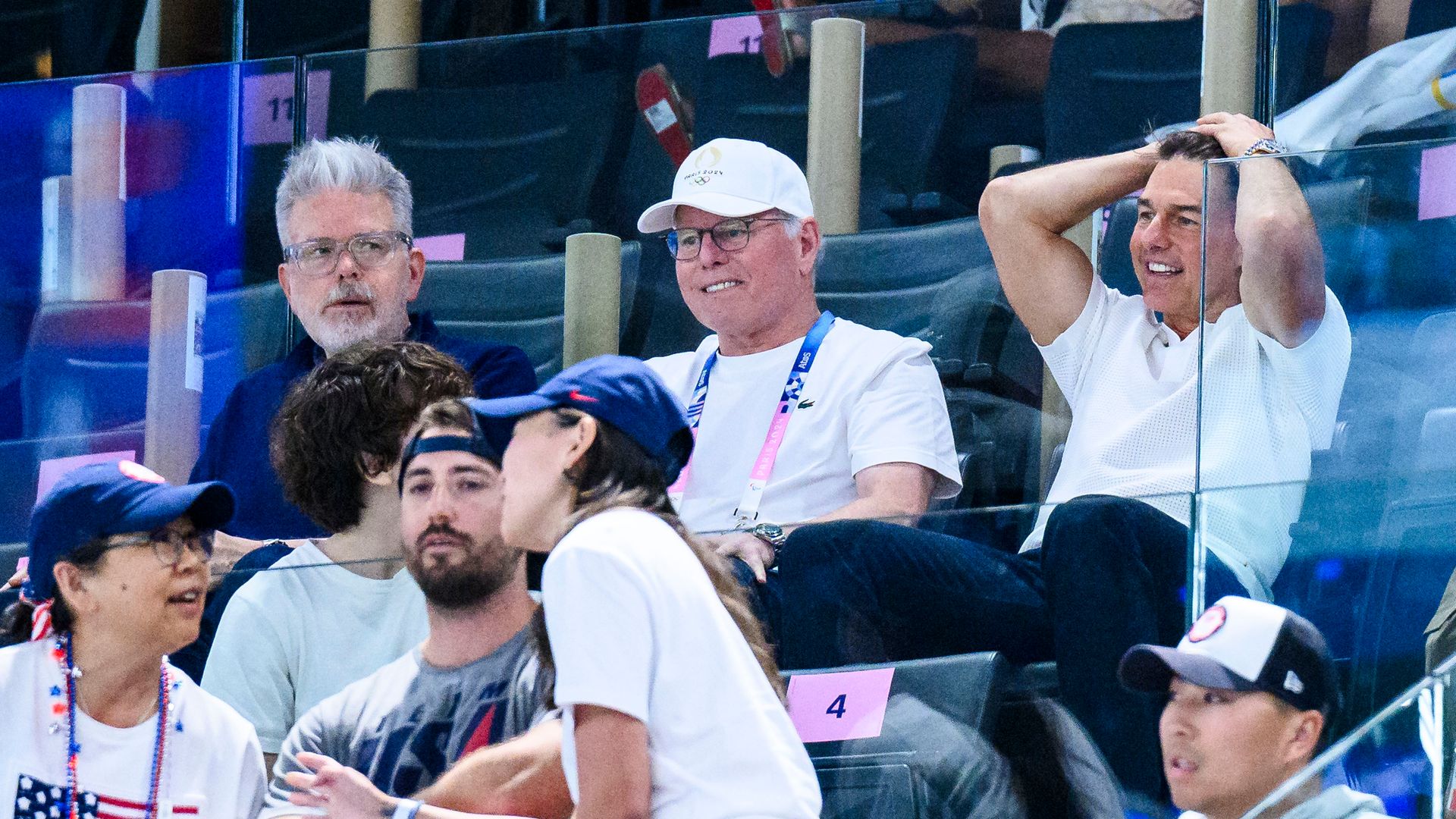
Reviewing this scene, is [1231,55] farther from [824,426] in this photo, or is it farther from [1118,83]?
[824,426]

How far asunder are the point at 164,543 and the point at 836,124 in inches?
70.9

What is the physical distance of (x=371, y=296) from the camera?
3982 millimetres

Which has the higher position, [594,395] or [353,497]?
[594,395]

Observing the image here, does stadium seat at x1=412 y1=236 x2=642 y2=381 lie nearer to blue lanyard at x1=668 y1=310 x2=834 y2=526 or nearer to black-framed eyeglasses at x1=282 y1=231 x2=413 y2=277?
black-framed eyeglasses at x1=282 y1=231 x2=413 y2=277

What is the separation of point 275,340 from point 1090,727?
2150 mm

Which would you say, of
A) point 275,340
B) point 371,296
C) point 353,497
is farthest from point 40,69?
point 353,497

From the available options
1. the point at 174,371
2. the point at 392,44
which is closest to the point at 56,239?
the point at 174,371

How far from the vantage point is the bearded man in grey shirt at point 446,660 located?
2.70 m

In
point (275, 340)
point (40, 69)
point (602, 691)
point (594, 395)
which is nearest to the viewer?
point (602, 691)

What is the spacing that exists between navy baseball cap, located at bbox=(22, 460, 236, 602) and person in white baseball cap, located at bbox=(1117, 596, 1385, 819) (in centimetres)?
120

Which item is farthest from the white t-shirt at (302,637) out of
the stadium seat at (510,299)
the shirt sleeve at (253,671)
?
the stadium seat at (510,299)

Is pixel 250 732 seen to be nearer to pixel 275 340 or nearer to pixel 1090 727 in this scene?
pixel 1090 727

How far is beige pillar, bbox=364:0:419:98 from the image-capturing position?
4.49 m

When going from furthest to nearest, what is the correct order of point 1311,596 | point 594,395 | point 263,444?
point 263,444
point 1311,596
point 594,395
